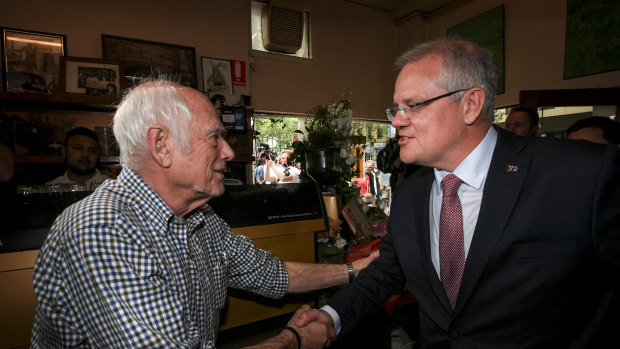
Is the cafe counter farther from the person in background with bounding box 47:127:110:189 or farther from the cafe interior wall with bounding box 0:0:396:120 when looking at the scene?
the cafe interior wall with bounding box 0:0:396:120

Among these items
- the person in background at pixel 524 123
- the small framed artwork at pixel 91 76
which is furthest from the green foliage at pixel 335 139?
the small framed artwork at pixel 91 76

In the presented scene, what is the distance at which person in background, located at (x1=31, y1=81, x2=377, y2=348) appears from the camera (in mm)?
745

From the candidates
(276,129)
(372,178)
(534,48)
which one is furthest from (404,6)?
(276,129)

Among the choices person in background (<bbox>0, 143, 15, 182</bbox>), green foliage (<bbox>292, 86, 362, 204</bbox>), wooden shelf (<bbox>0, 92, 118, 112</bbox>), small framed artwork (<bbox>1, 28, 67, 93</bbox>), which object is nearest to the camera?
green foliage (<bbox>292, 86, 362, 204</bbox>)

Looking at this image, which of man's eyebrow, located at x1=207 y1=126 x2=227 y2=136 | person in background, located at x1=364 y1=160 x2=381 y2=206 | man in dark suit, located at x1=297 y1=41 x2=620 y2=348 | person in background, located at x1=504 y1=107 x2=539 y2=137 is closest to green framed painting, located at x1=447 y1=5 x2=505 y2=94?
person in background, located at x1=504 y1=107 x2=539 y2=137

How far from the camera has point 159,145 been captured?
39.2 inches

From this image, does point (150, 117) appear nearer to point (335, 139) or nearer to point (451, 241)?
point (451, 241)

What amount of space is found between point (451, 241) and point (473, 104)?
1.55 ft

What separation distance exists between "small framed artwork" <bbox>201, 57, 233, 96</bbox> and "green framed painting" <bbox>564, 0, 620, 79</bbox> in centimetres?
449

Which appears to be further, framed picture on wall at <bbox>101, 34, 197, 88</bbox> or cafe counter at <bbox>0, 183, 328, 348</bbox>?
framed picture on wall at <bbox>101, 34, 197, 88</bbox>

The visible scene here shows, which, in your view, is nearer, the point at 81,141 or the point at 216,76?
the point at 81,141

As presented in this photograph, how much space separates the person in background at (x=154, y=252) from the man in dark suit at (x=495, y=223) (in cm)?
54

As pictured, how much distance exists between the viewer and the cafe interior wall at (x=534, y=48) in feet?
13.4

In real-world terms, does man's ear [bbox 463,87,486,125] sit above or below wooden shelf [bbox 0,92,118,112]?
below
